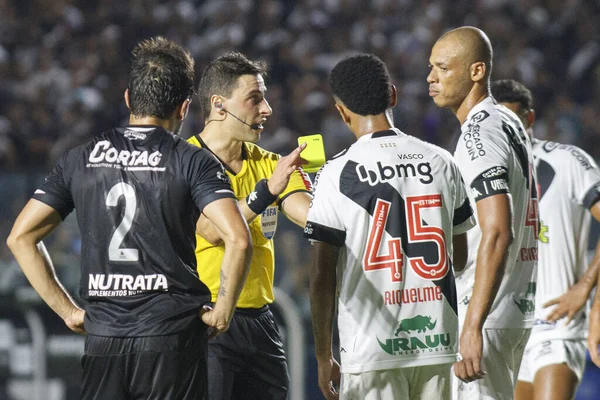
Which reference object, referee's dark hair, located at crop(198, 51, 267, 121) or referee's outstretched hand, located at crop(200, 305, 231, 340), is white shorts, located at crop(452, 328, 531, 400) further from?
referee's dark hair, located at crop(198, 51, 267, 121)

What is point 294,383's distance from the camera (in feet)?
24.6

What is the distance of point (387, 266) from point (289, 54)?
9.34 m

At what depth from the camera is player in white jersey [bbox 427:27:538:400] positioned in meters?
3.97

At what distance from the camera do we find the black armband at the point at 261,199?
4160mm

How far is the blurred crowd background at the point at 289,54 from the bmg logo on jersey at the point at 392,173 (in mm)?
7106

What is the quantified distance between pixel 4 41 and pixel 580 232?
10343 mm

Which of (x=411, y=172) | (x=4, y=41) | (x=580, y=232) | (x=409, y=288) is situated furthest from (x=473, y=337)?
(x=4, y=41)

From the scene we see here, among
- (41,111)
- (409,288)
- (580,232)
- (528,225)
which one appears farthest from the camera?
(41,111)

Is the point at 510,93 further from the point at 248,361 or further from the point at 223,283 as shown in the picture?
the point at 223,283

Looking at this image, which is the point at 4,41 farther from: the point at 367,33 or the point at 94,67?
the point at 367,33

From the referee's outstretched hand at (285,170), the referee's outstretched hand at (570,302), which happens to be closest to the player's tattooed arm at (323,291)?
the referee's outstretched hand at (285,170)

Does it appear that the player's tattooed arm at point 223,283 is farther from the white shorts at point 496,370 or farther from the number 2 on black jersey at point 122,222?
the white shorts at point 496,370

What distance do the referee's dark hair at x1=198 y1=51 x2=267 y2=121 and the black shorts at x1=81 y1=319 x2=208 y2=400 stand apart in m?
1.44

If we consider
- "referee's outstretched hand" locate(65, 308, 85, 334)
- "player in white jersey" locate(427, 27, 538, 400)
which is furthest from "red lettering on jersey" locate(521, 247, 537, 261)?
"referee's outstretched hand" locate(65, 308, 85, 334)
